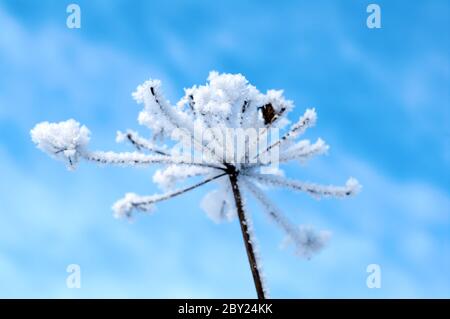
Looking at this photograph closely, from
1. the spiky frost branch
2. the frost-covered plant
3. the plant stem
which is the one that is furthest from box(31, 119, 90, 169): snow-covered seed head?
the spiky frost branch

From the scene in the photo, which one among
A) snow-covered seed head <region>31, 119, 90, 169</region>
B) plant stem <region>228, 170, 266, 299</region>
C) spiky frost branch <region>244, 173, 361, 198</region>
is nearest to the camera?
plant stem <region>228, 170, 266, 299</region>

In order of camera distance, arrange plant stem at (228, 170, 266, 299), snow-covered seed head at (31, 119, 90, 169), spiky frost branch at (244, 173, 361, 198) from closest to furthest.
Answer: plant stem at (228, 170, 266, 299) → snow-covered seed head at (31, 119, 90, 169) → spiky frost branch at (244, 173, 361, 198)

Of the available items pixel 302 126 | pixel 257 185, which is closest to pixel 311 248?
pixel 257 185

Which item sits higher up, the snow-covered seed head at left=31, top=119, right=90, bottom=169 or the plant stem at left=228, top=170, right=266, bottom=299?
the snow-covered seed head at left=31, top=119, right=90, bottom=169

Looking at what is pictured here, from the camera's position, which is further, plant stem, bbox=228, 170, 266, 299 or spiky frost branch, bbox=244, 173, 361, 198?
spiky frost branch, bbox=244, 173, 361, 198

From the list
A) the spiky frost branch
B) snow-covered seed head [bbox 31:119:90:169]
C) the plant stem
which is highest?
snow-covered seed head [bbox 31:119:90:169]

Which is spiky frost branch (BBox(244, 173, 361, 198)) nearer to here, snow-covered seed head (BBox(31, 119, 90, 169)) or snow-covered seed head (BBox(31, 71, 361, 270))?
snow-covered seed head (BBox(31, 71, 361, 270))

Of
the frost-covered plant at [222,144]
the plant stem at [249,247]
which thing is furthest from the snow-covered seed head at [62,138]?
the plant stem at [249,247]
